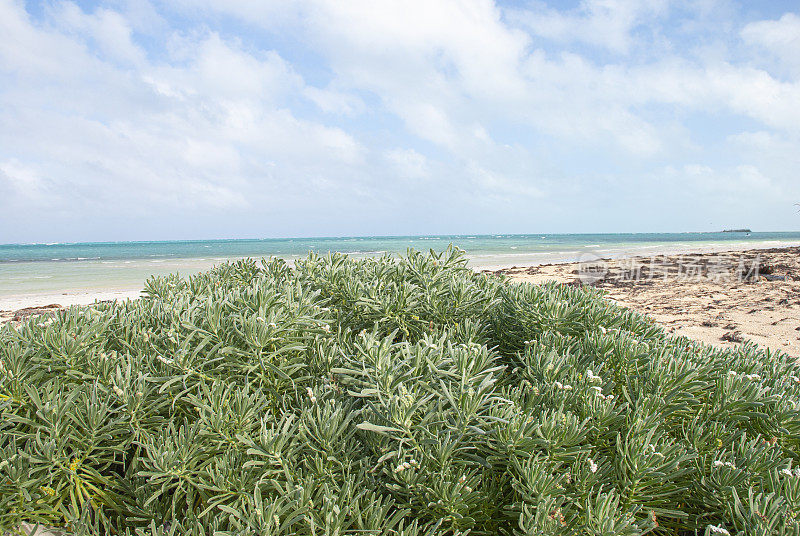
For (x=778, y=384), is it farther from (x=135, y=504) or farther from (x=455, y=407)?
(x=135, y=504)

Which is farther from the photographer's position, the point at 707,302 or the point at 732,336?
the point at 707,302

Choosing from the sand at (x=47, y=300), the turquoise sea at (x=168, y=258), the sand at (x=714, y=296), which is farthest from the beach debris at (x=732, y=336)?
the sand at (x=47, y=300)

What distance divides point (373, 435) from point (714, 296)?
9701 mm

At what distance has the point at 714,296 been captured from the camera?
8.80 metres

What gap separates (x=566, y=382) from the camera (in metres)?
1.59

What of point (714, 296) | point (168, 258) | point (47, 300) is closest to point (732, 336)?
point (714, 296)

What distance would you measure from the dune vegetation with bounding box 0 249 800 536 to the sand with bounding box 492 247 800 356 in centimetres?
101

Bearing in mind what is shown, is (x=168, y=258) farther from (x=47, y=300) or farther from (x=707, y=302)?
(x=707, y=302)

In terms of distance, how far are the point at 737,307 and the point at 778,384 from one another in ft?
23.6

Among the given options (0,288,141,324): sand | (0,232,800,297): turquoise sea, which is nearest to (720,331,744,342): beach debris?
(0,232,800,297): turquoise sea

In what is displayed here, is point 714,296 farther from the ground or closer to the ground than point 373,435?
closer to the ground

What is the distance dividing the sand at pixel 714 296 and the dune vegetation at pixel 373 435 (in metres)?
1.01

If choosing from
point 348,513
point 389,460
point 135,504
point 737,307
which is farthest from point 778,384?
point 737,307

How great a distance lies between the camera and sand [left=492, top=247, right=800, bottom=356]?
5.77 m
